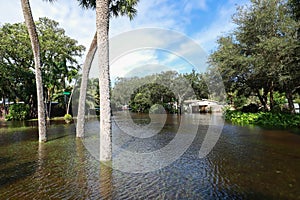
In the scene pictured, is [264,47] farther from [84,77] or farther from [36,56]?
[36,56]

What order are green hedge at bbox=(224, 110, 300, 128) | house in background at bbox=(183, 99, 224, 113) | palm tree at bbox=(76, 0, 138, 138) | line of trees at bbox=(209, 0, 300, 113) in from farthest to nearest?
1. house in background at bbox=(183, 99, 224, 113)
2. green hedge at bbox=(224, 110, 300, 128)
3. line of trees at bbox=(209, 0, 300, 113)
4. palm tree at bbox=(76, 0, 138, 138)

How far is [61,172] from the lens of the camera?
618 cm

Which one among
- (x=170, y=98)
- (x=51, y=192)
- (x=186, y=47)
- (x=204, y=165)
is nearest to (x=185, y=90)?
(x=170, y=98)

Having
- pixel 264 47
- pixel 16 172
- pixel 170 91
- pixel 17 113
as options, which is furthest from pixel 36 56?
pixel 170 91

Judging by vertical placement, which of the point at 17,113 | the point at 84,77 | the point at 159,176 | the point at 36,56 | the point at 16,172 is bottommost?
the point at 159,176

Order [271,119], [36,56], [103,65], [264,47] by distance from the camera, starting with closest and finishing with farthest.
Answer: [103,65] < [36,56] < [264,47] < [271,119]

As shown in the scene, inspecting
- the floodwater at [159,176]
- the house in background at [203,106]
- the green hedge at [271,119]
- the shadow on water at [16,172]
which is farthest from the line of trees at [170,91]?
the shadow on water at [16,172]

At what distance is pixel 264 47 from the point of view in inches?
583

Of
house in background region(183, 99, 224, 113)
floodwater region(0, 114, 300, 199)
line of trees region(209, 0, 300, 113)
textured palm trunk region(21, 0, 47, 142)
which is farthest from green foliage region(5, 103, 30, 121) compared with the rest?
house in background region(183, 99, 224, 113)

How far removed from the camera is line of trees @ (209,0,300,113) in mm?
14258

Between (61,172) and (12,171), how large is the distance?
4.83 feet

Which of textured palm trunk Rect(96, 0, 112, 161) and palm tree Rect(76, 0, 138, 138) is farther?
palm tree Rect(76, 0, 138, 138)

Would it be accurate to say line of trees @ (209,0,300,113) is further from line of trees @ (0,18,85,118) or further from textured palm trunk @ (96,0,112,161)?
line of trees @ (0,18,85,118)

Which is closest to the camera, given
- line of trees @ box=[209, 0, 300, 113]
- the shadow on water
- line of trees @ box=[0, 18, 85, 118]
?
the shadow on water
